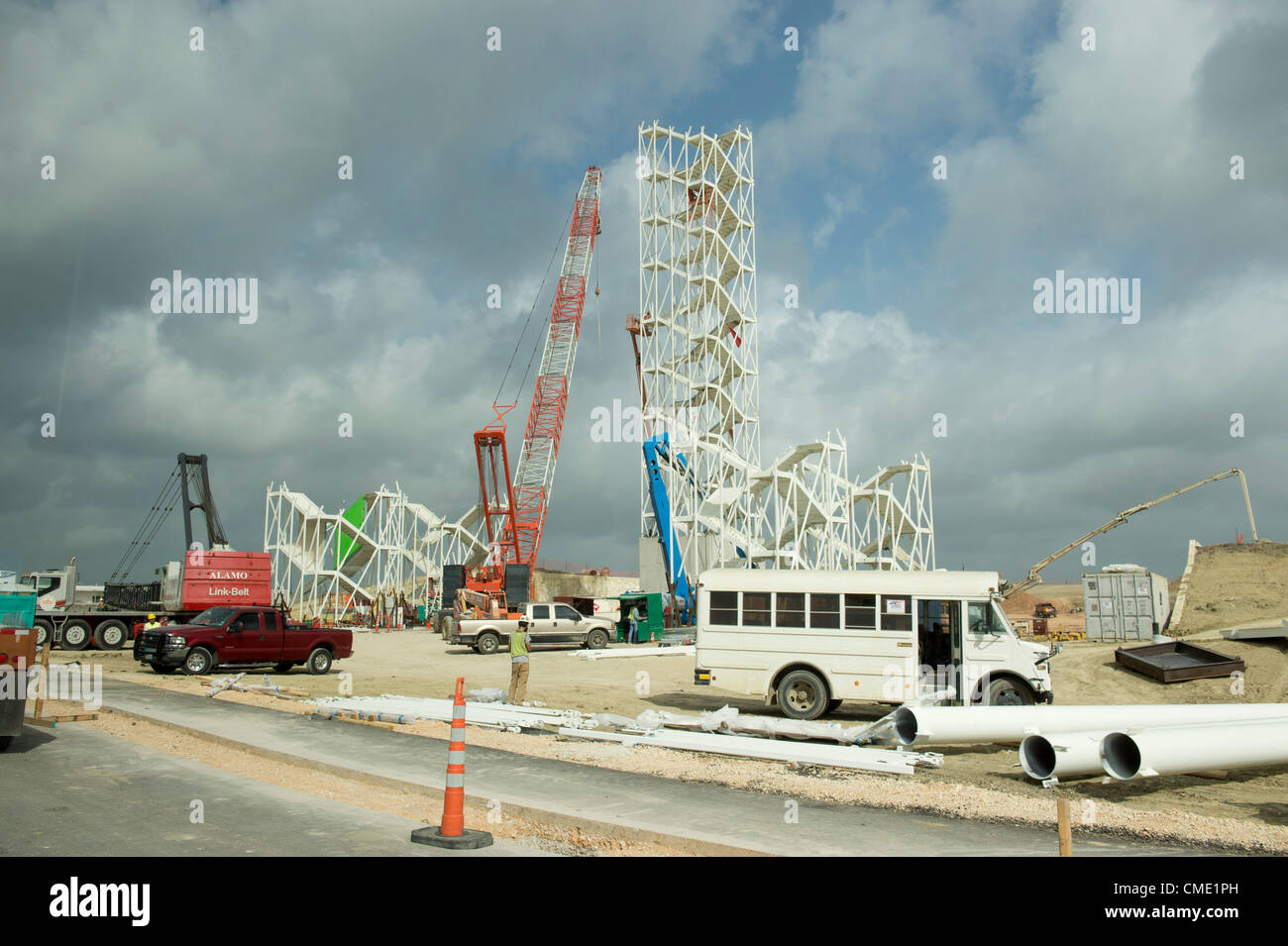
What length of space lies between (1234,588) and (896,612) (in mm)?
30854

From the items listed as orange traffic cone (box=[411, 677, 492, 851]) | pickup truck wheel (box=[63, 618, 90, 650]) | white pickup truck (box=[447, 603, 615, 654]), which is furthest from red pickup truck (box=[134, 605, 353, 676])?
orange traffic cone (box=[411, 677, 492, 851])

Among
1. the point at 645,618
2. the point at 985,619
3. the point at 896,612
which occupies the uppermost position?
the point at 896,612

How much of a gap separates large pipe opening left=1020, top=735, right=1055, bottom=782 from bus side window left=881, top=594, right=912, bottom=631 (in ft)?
14.2

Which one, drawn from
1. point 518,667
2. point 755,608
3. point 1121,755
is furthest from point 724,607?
point 1121,755

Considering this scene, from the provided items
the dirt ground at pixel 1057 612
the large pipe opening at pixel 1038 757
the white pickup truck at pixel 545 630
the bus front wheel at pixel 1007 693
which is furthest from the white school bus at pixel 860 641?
the dirt ground at pixel 1057 612

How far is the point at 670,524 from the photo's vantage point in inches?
1725

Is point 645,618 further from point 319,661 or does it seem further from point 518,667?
point 518,667

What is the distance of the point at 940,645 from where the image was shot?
15656 mm

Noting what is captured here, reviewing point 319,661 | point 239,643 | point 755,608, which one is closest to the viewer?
point 755,608

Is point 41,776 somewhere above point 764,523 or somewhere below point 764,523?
below
